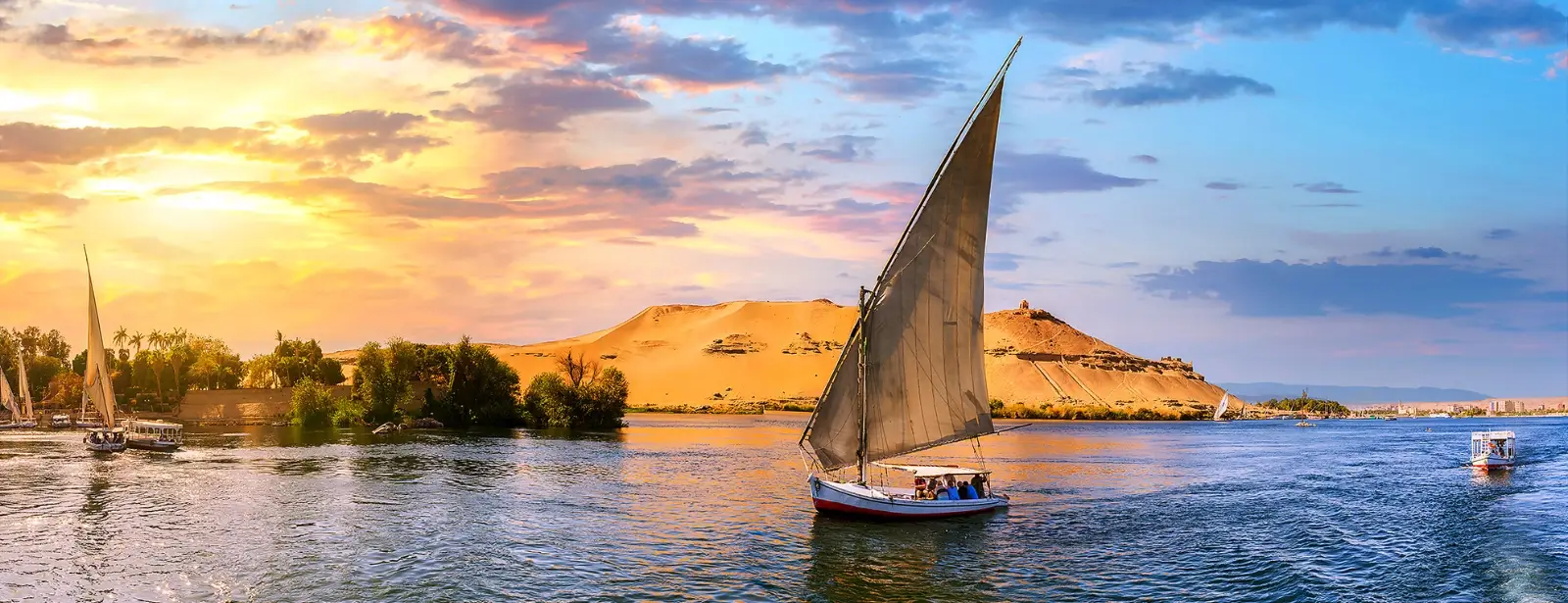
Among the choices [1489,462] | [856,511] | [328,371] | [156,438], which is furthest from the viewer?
[328,371]

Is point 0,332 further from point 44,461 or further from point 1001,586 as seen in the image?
point 1001,586

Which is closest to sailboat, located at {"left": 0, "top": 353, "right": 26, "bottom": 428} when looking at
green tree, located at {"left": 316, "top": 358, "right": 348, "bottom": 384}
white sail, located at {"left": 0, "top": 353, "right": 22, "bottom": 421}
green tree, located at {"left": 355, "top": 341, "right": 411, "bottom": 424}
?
white sail, located at {"left": 0, "top": 353, "right": 22, "bottom": 421}

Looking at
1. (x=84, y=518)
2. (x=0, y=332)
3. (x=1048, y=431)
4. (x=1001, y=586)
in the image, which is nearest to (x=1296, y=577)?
(x=1001, y=586)

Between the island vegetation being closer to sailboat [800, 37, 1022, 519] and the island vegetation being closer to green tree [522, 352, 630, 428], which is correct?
green tree [522, 352, 630, 428]

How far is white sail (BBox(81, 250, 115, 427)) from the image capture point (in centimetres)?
8319

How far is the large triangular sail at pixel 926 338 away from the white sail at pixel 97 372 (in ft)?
212

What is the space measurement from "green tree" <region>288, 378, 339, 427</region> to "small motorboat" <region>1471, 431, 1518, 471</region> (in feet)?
390

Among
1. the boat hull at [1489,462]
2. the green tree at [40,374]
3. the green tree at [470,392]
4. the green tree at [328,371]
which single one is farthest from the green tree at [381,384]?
the boat hull at [1489,462]

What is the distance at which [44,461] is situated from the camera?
7275 cm

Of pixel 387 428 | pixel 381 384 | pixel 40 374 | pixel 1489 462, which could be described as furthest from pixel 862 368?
pixel 40 374

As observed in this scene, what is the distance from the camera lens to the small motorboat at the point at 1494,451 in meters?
73.5

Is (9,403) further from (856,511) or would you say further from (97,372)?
(856,511)

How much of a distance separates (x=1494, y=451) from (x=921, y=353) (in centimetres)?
5366

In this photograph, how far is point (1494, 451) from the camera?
75250 millimetres
